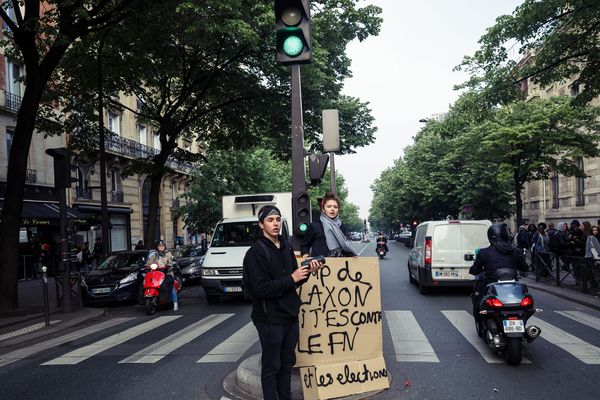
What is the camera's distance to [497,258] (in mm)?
6504

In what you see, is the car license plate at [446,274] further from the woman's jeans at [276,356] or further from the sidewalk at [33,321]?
the woman's jeans at [276,356]

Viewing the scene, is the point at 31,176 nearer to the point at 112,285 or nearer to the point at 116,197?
the point at 116,197

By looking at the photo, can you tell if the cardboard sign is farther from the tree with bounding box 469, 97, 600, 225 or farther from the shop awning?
the tree with bounding box 469, 97, 600, 225

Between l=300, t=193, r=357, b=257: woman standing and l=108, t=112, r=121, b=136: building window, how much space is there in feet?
93.5

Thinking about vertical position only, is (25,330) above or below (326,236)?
below

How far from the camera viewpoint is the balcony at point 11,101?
22.1 metres

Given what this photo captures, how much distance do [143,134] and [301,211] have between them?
108 feet

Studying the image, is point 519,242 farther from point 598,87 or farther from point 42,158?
point 42,158

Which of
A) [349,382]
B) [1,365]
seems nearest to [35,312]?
[1,365]

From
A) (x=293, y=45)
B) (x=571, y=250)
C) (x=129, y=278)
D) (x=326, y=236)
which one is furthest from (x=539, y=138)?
(x=293, y=45)

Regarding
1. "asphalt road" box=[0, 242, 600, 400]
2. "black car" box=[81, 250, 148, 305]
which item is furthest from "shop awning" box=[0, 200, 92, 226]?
"asphalt road" box=[0, 242, 600, 400]

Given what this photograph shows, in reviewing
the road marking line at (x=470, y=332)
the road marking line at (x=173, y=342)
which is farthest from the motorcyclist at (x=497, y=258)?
the road marking line at (x=173, y=342)

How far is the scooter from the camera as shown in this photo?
11227mm

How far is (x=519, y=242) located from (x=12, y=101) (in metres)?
21.8
